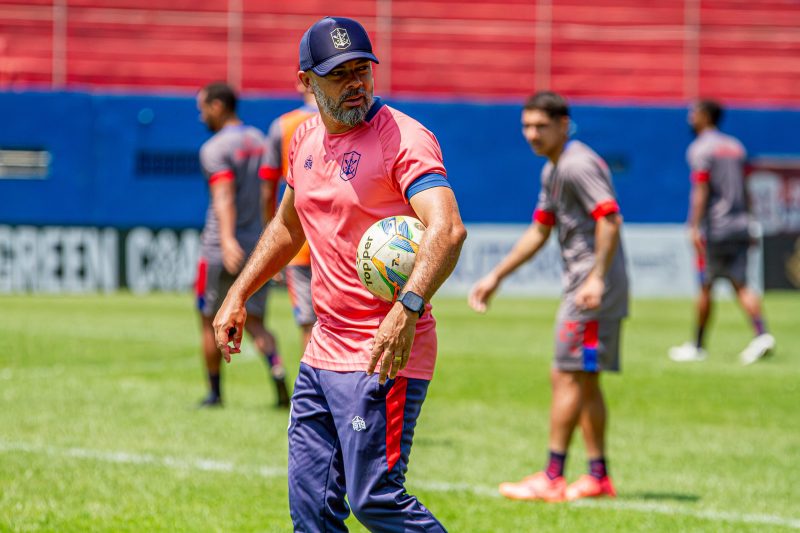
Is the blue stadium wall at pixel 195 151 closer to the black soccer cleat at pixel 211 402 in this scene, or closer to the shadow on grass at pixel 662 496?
the black soccer cleat at pixel 211 402

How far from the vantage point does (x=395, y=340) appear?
13.2 ft

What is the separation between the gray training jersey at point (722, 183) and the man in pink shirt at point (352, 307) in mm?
9540

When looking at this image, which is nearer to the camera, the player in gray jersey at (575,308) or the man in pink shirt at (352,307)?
the man in pink shirt at (352,307)

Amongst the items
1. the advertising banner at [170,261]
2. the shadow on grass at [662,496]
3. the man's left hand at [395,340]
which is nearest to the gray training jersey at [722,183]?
the shadow on grass at [662,496]

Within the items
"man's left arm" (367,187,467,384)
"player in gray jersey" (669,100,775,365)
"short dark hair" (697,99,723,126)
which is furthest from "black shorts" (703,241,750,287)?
"man's left arm" (367,187,467,384)

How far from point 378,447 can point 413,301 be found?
625 mm

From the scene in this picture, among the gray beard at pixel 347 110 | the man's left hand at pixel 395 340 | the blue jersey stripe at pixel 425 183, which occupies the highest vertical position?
the gray beard at pixel 347 110

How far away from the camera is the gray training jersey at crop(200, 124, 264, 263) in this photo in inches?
385

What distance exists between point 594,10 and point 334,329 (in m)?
25.1

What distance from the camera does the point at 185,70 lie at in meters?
27.4

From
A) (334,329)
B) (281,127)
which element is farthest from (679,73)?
(334,329)

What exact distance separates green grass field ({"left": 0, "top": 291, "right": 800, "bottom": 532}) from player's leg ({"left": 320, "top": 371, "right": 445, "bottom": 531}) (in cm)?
177

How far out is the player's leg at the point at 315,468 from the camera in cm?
445

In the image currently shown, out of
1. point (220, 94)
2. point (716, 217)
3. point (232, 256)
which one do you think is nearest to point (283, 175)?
point (232, 256)
